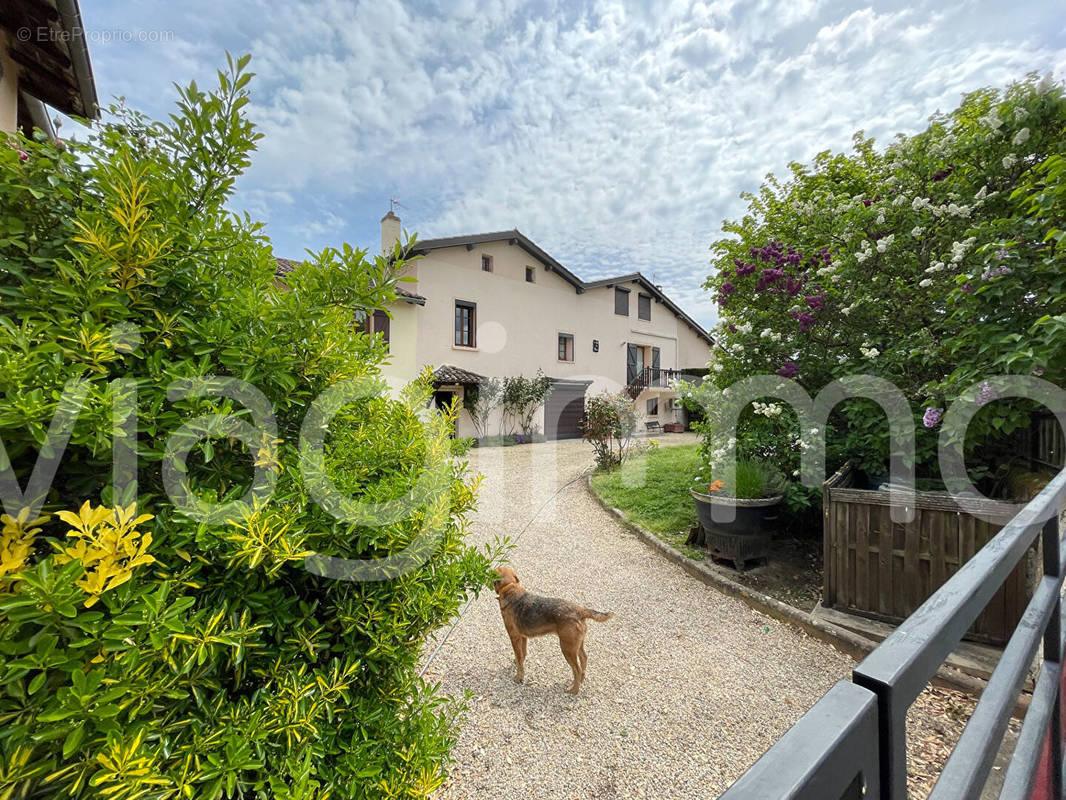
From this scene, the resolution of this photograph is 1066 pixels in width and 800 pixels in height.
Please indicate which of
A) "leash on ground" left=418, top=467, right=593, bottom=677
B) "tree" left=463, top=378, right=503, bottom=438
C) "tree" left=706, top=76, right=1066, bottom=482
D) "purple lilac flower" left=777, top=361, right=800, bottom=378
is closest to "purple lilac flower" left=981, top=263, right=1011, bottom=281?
"tree" left=706, top=76, right=1066, bottom=482

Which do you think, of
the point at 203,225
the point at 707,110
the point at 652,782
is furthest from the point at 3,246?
the point at 707,110

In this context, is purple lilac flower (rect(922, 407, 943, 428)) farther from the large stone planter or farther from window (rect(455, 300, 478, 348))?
window (rect(455, 300, 478, 348))

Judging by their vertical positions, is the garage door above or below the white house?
below

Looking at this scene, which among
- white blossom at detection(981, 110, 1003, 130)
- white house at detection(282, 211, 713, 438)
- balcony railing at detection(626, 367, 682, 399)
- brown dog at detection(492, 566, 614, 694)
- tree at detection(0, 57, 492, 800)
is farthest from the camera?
balcony railing at detection(626, 367, 682, 399)

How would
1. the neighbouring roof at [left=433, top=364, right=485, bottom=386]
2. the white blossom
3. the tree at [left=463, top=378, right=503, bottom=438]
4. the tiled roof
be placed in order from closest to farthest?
the white blossom, the tiled roof, the neighbouring roof at [left=433, top=364, right=485, bottom=386], the tree at [left=463, top=378, right=503, bottom=438]

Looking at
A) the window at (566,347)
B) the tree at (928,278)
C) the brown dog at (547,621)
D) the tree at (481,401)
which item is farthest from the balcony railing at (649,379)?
the brown dog at (547,621)

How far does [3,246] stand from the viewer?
2.88ft

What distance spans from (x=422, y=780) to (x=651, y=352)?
21934 mm

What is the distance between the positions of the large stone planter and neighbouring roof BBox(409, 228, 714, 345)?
7.49 m

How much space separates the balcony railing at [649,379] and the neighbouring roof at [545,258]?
3.56 metres

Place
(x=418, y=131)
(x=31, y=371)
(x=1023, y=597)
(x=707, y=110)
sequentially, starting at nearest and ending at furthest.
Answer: (x=31, y=371)
(x=1023, y=597)
(x=707, y=110)
(x=418, y=131)

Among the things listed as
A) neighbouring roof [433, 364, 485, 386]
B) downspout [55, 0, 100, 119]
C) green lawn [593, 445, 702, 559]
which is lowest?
green lawn [593, 445, 702, 559]

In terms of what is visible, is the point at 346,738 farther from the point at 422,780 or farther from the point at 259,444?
the point at 259,444

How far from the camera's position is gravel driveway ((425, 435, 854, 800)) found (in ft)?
7.21
